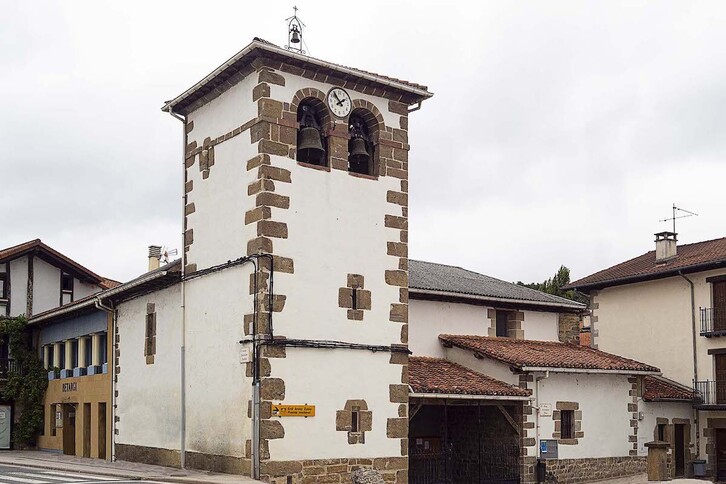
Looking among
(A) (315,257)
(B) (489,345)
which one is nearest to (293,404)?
(A) (315,257)

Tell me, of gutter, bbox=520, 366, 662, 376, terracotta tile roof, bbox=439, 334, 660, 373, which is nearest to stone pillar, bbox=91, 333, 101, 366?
terracotta tile roof, bbox=439, 334, 660, 373

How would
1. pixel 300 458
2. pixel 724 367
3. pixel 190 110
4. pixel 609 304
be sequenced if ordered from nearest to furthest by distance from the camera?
pixel 300 458 → pixel 190 110 → pixel 724 367 → pixel 609 304

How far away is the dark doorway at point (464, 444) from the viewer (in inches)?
877

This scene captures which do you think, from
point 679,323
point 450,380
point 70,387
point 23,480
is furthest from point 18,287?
point 679,323

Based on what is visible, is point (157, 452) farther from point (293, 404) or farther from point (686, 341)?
point (686, 341)

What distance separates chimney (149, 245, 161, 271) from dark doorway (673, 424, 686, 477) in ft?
54.4

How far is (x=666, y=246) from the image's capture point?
2911cm

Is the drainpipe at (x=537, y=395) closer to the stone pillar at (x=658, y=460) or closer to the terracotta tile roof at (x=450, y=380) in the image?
the terracotta tile roof at (x=450, y=380)

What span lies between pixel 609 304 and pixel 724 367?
4516mm

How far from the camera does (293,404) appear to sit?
17.2 m

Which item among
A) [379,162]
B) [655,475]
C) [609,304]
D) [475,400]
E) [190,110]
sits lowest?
[655,475]

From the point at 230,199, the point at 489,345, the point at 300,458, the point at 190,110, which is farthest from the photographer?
the point at 489,345

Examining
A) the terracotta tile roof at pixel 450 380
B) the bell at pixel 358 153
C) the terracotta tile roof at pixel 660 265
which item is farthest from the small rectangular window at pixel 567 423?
the bell at pixel 358 153

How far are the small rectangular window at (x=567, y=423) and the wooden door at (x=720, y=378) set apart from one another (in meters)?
5.80
